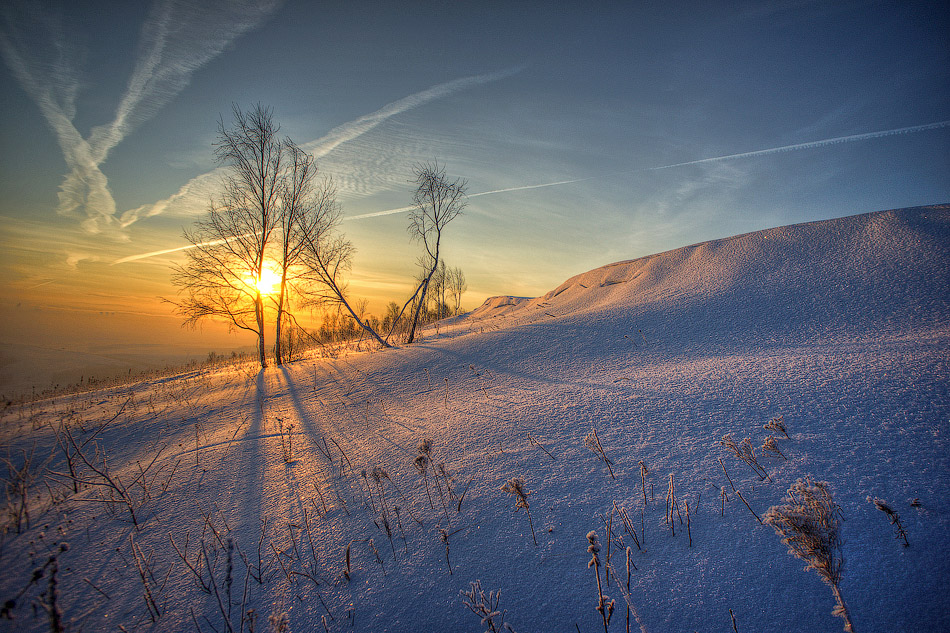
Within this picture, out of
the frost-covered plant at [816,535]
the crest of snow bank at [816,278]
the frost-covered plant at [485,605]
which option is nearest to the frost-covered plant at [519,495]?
the frost-covered plant at [485,605]

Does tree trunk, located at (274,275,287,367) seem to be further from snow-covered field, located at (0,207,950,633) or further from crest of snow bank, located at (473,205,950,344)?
crest of snow bank, located at (473,205,950,344)

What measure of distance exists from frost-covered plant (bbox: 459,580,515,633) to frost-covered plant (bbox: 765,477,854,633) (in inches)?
37.8

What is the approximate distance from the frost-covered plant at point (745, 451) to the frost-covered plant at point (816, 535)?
0.39 metres

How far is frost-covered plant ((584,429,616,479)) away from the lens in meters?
1.86

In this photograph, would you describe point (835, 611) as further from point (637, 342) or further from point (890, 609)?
point (637, 342)

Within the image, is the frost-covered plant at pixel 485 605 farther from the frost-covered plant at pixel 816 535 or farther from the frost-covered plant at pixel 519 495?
the frost-covered plant at pixel 816 535

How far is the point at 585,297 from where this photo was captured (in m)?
6.98

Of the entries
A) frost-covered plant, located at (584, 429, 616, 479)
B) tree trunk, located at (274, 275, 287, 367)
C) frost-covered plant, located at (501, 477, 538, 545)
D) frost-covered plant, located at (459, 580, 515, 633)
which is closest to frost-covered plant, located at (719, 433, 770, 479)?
frost-covered plant, located at (584, 429, 616, 479)

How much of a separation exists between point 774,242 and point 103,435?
29.4ft

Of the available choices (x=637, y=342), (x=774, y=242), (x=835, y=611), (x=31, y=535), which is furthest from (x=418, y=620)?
(x=774, y=242)

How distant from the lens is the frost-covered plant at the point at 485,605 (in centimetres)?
114

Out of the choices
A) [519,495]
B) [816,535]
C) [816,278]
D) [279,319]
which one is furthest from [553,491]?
[279,319]

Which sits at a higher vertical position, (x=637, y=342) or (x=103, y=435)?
(x=637, y=342)

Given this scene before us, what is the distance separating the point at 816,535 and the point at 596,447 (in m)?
0.98
